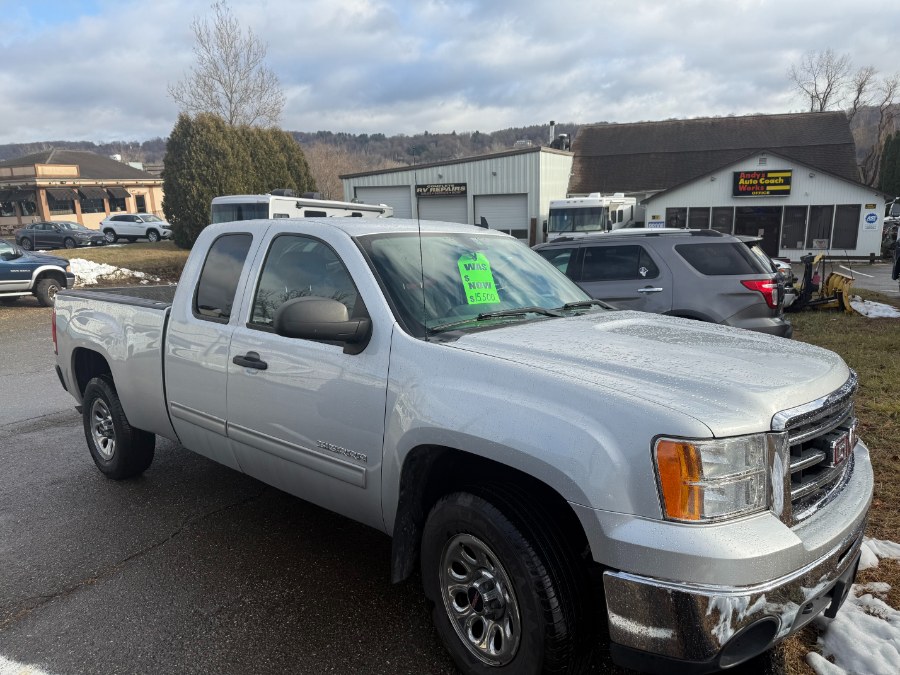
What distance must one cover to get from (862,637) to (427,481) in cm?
201

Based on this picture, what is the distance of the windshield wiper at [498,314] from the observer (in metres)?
2.90

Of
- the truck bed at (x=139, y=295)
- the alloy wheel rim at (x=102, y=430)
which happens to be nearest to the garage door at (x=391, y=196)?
the truck bed at (x=139, y=295)

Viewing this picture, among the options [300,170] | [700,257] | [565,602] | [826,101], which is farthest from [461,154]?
[826,101]

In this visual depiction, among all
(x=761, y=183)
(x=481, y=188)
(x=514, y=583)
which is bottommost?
(x=514, y=583)

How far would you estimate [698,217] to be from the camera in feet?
106

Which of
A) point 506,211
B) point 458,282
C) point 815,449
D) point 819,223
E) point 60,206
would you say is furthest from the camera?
point 60,206

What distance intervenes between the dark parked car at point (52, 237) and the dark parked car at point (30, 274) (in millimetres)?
20309

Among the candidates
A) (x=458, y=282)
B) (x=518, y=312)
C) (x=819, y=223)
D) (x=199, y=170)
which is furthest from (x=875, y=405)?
(x=819, y=223)

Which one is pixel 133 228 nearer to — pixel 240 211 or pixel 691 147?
pixel 240 211

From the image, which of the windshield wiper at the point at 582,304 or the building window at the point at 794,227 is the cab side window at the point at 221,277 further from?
the building window at the point at 794,227

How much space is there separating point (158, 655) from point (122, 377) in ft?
7.34

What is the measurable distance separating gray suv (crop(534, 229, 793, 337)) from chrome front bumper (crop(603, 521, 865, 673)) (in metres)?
4.99

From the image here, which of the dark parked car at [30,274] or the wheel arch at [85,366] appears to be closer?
the wheel arch at [85,366]

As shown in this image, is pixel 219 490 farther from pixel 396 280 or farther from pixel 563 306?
pixel 563 306
